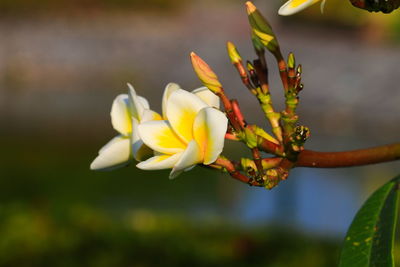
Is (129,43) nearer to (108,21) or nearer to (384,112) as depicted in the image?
(108,21)

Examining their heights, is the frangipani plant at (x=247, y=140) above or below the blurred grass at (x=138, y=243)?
above

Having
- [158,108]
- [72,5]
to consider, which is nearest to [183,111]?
[158,108]

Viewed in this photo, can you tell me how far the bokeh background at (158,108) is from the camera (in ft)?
8.60

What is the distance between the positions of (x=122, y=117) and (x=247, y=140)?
18cm

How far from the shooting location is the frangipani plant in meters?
0.71

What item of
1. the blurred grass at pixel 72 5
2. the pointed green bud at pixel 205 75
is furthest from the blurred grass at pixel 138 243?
A: the blurred grass at pixel 72 5

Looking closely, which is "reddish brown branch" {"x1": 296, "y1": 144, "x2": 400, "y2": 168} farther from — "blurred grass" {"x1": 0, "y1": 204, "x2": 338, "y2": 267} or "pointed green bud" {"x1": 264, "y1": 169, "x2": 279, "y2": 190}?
"blurred grass" {"x1": 0, "y1": 204, "x2": 338, "y2": 267}

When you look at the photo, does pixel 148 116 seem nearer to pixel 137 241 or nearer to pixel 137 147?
pixel 137 147

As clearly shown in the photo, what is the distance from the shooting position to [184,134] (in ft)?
2.43

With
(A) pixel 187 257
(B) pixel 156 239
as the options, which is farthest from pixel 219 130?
(B) pixel 156 239

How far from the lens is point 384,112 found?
757 centimetres

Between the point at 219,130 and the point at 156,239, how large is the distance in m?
2.01

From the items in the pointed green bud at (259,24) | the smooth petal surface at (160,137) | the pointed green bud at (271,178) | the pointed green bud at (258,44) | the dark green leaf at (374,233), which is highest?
the pointed green bud at (259,24)

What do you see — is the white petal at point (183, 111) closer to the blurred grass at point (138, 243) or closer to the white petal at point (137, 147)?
the white petal at point (137, 147)
